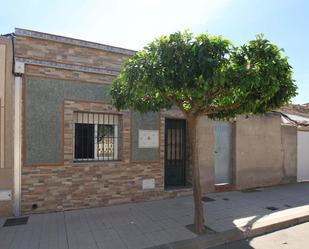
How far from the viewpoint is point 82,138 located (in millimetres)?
5961

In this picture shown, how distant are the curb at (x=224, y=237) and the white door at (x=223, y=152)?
113 inches

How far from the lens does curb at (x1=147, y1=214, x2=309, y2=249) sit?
4.01m

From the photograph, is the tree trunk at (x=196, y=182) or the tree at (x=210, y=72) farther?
the tree trunk at (x=196, y=182)

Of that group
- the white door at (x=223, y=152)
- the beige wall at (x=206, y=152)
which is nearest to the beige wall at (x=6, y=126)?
the beige wall at (x=206, y=152)

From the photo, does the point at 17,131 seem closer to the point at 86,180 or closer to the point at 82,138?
the point at 82,138

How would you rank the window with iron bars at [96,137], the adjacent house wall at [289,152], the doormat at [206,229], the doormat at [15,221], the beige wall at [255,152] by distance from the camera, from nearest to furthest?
the doormat at [206,229] → the doormat at [15,221] → the window with iron bars at [96,137] → the beige wall at [255,152] → the adjacent house wall at [289,152]

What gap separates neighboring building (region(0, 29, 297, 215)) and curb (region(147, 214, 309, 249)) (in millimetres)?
2448

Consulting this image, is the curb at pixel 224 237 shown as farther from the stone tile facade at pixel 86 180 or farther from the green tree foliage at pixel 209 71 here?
the stone tile facade at pixel 86 180

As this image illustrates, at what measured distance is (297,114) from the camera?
436 inches

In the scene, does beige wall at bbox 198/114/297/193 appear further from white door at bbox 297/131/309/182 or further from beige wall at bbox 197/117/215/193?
white door at bbox 297/131/309/182

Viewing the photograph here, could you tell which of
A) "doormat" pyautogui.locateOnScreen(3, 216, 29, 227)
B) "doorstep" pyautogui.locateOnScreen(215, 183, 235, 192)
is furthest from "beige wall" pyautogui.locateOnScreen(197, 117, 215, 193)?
"doormat" pyautogui.locateOnScreen(3, 216, 29, 227)

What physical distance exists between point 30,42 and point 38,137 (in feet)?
6.93

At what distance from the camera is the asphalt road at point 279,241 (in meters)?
4.14

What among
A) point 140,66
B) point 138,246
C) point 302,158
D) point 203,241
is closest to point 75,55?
point 140,66
